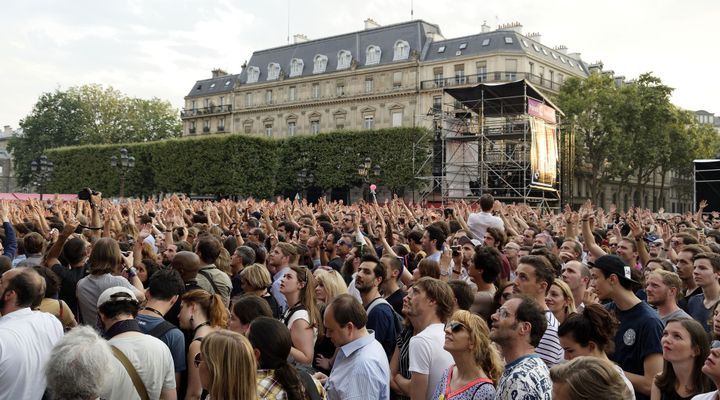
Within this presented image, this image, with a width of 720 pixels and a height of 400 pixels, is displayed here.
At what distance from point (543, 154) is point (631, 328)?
2622 centimetres

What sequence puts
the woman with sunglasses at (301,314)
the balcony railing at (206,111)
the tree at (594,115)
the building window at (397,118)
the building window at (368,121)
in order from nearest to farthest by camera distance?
the woman with sunglasses at (301,314)
the tree at (594,115)
the building window at (397,118)
the building window at (368,121)
the balcony railing at (206,111)

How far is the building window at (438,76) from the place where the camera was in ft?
176

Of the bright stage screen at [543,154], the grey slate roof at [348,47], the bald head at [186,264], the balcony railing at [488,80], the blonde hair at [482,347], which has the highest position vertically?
the grey slate roof at [348,47]

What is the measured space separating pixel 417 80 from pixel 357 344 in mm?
52774

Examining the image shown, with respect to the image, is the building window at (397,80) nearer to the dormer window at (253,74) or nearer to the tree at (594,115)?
the tree at (594,115)

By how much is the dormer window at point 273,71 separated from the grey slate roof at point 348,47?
54cm

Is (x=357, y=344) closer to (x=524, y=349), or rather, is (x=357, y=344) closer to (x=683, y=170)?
(x=524, y=349)

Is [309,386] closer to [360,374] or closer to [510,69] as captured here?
[360,374]

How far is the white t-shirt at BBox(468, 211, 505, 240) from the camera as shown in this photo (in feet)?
28.9

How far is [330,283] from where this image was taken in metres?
5.15

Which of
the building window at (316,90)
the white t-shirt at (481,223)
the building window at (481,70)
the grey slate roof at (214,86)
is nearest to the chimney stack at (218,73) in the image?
the grey slate roof at (214,86)

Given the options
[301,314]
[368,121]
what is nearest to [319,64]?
[368,121]

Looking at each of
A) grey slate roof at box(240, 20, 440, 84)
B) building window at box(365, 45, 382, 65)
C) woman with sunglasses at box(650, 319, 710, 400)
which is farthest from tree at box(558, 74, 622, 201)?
woman with sunglasses at box(650, 319, 710, 400)

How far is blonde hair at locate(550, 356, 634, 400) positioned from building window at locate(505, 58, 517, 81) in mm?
51041
